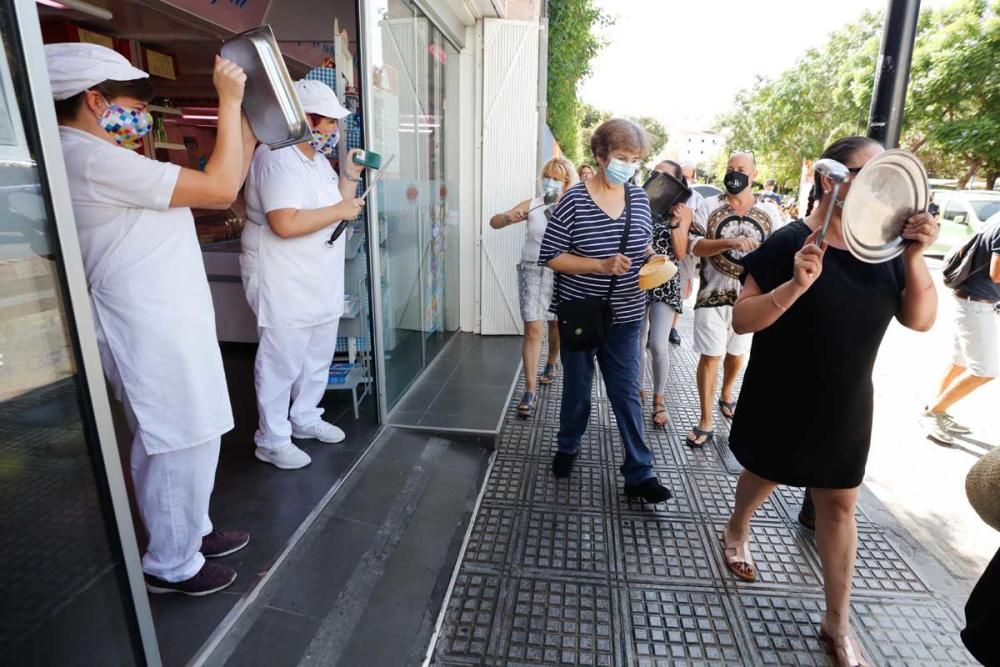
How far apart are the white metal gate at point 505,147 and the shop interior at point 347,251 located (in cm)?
44

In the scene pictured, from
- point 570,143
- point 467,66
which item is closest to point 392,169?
point 467,66

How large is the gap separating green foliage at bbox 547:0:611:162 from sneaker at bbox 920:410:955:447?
8.77m

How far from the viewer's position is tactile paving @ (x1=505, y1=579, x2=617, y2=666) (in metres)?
2.21

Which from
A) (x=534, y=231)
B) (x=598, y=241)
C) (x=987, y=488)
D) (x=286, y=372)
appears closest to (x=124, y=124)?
(x=286, y=372)

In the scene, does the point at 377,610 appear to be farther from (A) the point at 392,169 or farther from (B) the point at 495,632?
(A) the point at 392,169

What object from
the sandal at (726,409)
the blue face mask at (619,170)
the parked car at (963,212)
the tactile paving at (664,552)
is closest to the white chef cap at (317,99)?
the blue face mask at (619,170)

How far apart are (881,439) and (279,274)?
13.4 ft

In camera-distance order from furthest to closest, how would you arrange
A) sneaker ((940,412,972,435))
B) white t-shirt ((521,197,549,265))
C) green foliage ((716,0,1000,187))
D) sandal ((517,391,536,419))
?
green foliage ((716,0,1000,187))
white t-shirt ((521,197,549,265))
sandal ((517,391,536,419))
sneaker ((940,412,972,435))

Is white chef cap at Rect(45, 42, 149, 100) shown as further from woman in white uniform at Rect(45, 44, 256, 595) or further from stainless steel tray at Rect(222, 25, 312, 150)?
stainless steel tray at Rect(222, 25, 312, 150)

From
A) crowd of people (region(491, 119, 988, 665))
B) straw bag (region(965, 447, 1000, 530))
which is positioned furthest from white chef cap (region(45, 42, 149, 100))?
straw bag (region(965, 447, 1000, 530))

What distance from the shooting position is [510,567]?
2.71 meters

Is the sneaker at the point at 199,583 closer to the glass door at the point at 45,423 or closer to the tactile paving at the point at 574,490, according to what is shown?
the glass door at the point at 45,423

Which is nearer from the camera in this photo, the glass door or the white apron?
the glass door

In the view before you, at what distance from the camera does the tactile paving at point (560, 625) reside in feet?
7.27
